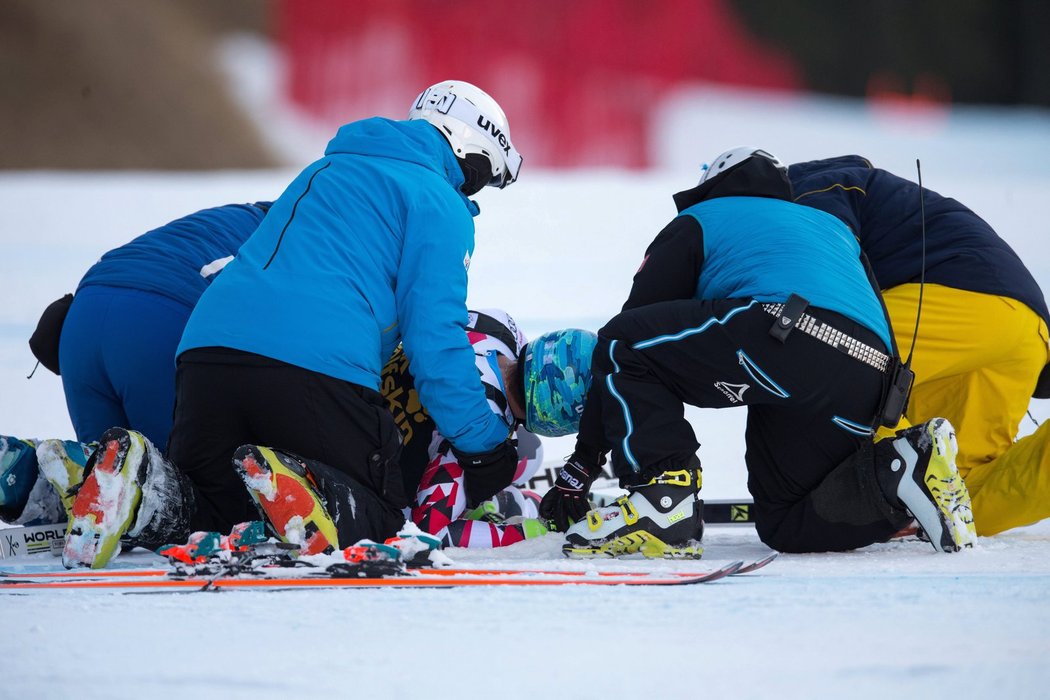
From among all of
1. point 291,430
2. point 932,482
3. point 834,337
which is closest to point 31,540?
point 291,430

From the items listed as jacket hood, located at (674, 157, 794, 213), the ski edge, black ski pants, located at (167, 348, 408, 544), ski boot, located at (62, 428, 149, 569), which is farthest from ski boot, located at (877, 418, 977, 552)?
ski boot, located at (62, 428, 149, 569)

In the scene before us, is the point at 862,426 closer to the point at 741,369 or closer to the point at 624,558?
the point at 741,369

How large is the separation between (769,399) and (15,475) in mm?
1822

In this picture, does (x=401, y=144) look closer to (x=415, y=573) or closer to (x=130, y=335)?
(x=130, y=335)

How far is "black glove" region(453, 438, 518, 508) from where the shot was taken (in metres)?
2.80

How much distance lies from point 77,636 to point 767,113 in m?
9.89

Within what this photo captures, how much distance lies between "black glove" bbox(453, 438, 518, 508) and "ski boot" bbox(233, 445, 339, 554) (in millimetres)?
485

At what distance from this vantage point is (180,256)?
3068 mm

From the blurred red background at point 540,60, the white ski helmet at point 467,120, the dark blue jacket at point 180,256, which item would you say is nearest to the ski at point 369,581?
the dark blue jacket at point 180,256

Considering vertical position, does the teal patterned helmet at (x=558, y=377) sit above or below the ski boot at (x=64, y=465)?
above

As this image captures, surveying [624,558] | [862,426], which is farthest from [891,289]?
[624,558]

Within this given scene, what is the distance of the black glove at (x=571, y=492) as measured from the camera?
2873mm

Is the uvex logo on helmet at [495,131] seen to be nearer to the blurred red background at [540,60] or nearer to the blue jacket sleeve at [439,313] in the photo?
the blue jacket sleeve at [439,313]

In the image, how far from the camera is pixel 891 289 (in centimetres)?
310
